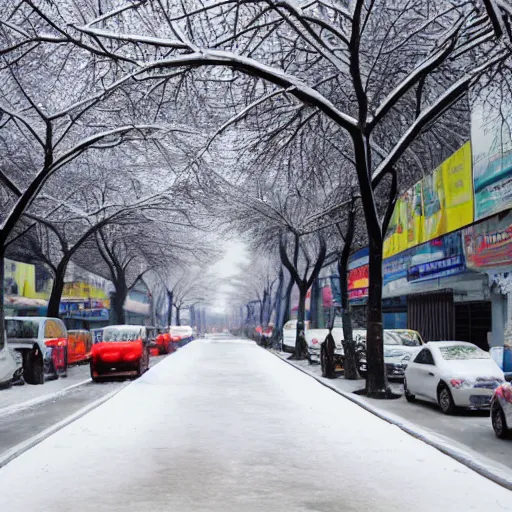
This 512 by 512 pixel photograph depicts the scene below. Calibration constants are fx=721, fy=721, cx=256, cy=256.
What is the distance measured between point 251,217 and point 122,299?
37.7 feet

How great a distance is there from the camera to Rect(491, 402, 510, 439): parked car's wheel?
10.5 meters

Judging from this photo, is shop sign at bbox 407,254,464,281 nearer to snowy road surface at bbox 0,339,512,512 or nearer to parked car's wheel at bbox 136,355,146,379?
parked car's wheel at bbox 136,355,146,379

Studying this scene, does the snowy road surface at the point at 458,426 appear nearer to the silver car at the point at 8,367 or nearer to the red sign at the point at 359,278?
the silver car at the point at 8,367

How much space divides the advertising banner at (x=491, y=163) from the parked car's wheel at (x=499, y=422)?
31.0 ft

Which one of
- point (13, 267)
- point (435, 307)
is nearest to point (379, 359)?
point (435, 307)

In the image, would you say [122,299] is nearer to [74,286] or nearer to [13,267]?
[13,267]

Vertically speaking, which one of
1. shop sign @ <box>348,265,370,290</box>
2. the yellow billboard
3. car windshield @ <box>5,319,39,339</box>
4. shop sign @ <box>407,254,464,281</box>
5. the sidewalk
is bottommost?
the sidewalk

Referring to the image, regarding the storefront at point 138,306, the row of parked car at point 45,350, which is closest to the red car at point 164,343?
the row of parked car at point 45,350

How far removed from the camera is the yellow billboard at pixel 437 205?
2303 centimetres

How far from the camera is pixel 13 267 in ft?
144

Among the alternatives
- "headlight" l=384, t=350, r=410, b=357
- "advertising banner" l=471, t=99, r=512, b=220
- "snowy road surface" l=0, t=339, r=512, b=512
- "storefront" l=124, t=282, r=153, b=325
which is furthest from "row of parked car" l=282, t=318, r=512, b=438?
"storefront" l=124, t=282, r=153, b=325

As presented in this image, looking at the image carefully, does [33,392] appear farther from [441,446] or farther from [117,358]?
[441,446]

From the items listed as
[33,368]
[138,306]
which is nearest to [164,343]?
[33,368]

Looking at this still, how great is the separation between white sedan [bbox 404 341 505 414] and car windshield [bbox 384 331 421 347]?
6.36 m
